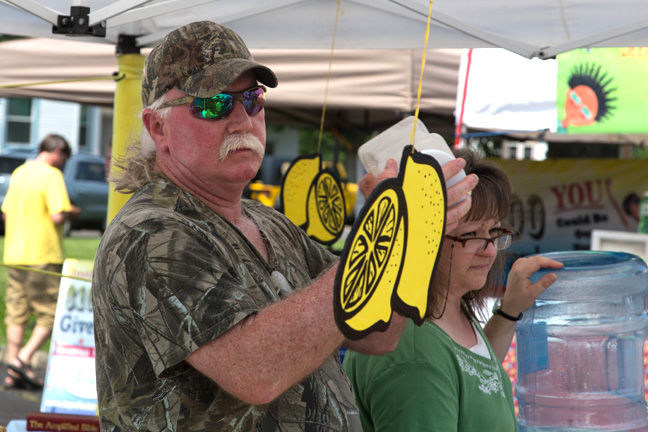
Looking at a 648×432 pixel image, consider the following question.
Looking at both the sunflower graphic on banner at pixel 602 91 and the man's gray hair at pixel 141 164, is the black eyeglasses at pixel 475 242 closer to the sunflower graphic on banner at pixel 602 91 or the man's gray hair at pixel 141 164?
the man's gray hair at pixel 141 164

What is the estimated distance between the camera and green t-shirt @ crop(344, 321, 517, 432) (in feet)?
5.83

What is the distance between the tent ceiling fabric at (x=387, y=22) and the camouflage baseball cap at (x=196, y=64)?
3.59ft

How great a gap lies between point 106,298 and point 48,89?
178 inches

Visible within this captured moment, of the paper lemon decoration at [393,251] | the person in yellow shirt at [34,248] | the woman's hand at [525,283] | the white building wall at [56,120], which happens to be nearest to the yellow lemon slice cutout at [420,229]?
the paper lemon decoration at [393,251]

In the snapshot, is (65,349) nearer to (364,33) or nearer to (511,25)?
(364,33)

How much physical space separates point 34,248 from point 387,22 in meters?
4.24

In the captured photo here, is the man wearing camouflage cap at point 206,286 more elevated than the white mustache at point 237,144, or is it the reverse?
the white mustache at point 237,144

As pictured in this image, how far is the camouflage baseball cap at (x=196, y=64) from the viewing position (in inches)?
64.9

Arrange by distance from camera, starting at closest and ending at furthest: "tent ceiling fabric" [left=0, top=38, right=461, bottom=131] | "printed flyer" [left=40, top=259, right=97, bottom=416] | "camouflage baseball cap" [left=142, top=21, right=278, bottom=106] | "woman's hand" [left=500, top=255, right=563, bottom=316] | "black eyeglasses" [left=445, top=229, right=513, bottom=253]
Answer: "camouflage baseball cap" [left=142, top=21, right=278, bottom=106] → "black eyeglasses" [left=445, top=229, right=513, bottom=253] → "woman's hand" [left=500, top=255, right=563, bottom=316] → "printed flyer" [left=40, top=259, right=97, bottom=416] → "tent ceiling fabric" [left=0, top=38, right=461, bottom=131]

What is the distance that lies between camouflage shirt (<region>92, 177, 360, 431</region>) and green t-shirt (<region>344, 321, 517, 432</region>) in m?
0.19

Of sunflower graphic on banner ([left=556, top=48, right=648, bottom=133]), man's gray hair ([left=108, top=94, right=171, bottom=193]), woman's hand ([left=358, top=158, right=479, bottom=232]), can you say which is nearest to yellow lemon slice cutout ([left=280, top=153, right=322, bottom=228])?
man's gray hair ([left=108, top=94, right=171, bottom=193])

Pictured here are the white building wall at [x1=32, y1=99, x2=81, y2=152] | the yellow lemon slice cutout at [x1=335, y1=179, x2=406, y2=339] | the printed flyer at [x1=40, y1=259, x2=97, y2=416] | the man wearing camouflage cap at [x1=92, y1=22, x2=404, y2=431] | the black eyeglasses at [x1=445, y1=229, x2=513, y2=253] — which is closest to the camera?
the yellow lemon slice cutout at [x1=335, y1=179, x2=406, y2=339]

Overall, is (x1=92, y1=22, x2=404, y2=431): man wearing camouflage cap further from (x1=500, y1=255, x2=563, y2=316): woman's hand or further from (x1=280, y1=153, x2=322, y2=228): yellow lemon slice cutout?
(x1=280, y1=153, x2=322, y2=228): yellow lemon slice cutout

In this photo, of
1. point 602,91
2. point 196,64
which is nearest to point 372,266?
point 196,64
